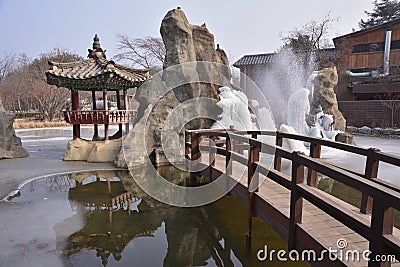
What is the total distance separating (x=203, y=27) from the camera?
996 centimetres

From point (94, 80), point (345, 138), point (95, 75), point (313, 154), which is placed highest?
point (95, 75)

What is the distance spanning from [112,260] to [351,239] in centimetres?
237

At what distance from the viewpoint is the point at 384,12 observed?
25906 millimetres

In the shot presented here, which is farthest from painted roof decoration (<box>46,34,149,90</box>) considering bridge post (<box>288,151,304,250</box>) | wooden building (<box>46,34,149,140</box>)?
bridge post (<box>288,151,304,250</box>)

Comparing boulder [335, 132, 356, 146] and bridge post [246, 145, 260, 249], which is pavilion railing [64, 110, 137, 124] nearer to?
bridge post [246, 145, 260, 249]

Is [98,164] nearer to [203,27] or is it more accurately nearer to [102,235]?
[102,235]

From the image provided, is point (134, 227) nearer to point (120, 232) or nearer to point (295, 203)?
point (120, 232)

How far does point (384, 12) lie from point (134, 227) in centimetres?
3017

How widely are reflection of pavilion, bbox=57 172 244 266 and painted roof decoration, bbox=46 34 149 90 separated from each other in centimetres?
337

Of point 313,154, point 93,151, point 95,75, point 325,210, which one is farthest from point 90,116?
point 325,210

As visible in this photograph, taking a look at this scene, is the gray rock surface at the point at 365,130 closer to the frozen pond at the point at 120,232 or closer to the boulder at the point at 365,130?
the boulder at the point at 365,130

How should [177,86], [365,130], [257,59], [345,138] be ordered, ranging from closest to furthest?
[177,86]
[345,138]
[365,130]
[257,59]

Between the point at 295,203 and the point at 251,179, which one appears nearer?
the point at 295,203

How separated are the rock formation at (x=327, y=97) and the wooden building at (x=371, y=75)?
12.6 ft
